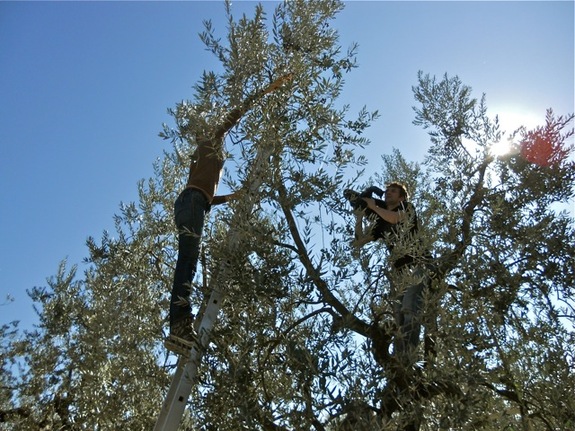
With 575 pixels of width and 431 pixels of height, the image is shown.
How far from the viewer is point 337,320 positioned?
443 centimetres

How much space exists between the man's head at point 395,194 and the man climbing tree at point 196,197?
5.64 ft

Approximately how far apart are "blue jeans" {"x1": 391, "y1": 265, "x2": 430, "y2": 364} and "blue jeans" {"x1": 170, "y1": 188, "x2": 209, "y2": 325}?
1778 mm

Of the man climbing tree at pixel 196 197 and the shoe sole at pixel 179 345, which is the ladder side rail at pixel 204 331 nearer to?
the shoe sole at pixel 179 345

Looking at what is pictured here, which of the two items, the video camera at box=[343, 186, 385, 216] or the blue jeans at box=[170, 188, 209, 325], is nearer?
the blue jeans at box=[170, 188, 209, 325]

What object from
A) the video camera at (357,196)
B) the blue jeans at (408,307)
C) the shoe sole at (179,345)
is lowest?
the shoe sole at (179,345)

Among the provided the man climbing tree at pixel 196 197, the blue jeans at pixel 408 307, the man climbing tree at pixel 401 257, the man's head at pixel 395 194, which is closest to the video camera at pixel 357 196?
the man climbing tree at pixel 401 257

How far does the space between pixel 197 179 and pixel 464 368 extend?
10.0 ft

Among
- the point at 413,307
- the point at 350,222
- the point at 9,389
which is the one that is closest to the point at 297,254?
the point at 350,222

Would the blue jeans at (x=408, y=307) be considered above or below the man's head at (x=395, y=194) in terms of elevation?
below

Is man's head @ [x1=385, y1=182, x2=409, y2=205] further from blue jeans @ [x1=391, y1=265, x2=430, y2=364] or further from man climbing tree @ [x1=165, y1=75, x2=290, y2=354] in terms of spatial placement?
man climbing tree @ [x1=165, y1=75, x2=290, y2=354]

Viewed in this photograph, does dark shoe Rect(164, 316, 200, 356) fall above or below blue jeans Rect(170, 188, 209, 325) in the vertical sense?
below

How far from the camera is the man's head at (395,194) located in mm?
6090

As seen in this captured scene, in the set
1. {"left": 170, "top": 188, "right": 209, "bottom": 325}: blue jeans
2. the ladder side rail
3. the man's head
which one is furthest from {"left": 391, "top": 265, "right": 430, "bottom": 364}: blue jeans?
{"left": 170, "top": 188, "right": 209, "bottom": 325}: blue jeans

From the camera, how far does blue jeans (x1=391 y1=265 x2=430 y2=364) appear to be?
4109 mm
